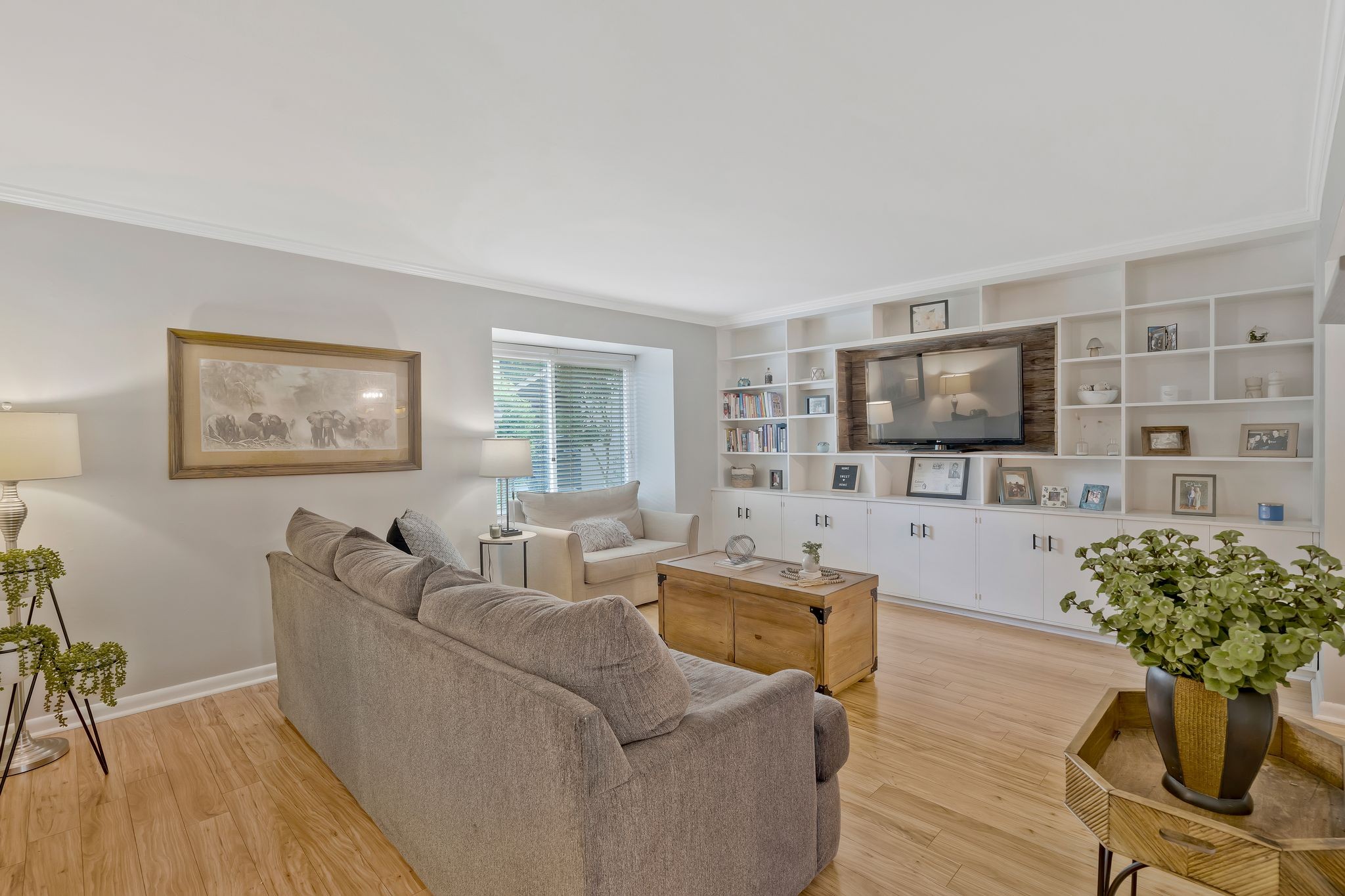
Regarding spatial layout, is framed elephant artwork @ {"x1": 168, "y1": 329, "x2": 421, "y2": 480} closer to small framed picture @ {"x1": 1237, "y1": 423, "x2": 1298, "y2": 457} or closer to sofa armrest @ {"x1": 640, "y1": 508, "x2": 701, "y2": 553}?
sofa armrest @ {"x1": 640, "y1": 508, "x2": 701, "y2": 553}

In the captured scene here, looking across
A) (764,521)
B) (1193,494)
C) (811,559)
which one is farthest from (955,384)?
(811,559)

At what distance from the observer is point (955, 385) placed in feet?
15.7

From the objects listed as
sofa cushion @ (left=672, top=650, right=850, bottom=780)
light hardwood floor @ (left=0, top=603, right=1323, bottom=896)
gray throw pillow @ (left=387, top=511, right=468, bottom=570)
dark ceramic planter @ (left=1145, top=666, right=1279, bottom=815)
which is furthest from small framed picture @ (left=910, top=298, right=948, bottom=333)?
dark ceramic planter @ (left=1145, top=666, right=1279, bottom=815)

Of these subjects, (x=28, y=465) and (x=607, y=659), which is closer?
(x=607, y=659)

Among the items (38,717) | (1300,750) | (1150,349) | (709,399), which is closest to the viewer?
(1300,750)

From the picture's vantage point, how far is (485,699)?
1499 mm

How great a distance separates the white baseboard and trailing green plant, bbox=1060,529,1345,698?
373 centimetres

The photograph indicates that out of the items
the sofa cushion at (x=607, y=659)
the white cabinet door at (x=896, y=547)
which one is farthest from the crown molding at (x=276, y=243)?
the sofa cushion at (x=607, y=659)

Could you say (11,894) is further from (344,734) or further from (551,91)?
(551,91)

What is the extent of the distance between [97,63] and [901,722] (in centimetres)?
373

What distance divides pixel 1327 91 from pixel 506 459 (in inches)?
157

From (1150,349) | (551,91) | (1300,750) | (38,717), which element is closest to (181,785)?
(38,717)

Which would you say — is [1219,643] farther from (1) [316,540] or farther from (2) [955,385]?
(2) [955,385]

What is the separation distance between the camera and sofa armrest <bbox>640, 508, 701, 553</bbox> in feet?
17.1
